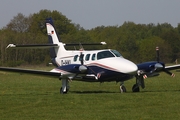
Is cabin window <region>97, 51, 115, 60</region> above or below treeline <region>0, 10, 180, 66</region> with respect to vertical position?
below

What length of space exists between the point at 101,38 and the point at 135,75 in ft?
242

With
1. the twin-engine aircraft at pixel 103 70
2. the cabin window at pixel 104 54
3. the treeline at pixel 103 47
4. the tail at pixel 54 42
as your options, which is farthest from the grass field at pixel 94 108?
the treeline at pixel 103 47

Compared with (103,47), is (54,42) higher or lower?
lower

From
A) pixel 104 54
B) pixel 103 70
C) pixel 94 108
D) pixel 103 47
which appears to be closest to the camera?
pixel 94 108

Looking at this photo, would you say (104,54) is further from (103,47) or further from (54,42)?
(103,47)

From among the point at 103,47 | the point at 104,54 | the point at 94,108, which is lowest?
the point at 94,108

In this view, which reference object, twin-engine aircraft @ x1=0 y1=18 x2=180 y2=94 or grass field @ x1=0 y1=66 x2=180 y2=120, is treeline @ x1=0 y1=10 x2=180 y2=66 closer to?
twin-engine aircraft @ x1=0 y1=18 x2=180 y2=94

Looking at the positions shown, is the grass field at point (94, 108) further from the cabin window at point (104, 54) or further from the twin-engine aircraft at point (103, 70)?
the cabin window at point (104, 54)

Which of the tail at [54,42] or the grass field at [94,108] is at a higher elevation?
the tail at [54,42]

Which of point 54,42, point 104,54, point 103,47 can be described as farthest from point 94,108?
point 103,47

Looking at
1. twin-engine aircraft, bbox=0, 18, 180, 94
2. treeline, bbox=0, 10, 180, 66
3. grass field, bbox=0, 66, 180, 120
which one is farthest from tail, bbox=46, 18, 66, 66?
treeline, bbox=0, 10, 180, 66

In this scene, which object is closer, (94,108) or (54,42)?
(94,108)

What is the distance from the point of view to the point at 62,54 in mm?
28781

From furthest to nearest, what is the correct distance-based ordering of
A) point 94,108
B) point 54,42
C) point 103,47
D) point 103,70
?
point 103,47
point 54,42
point 103,70
point 94,108
